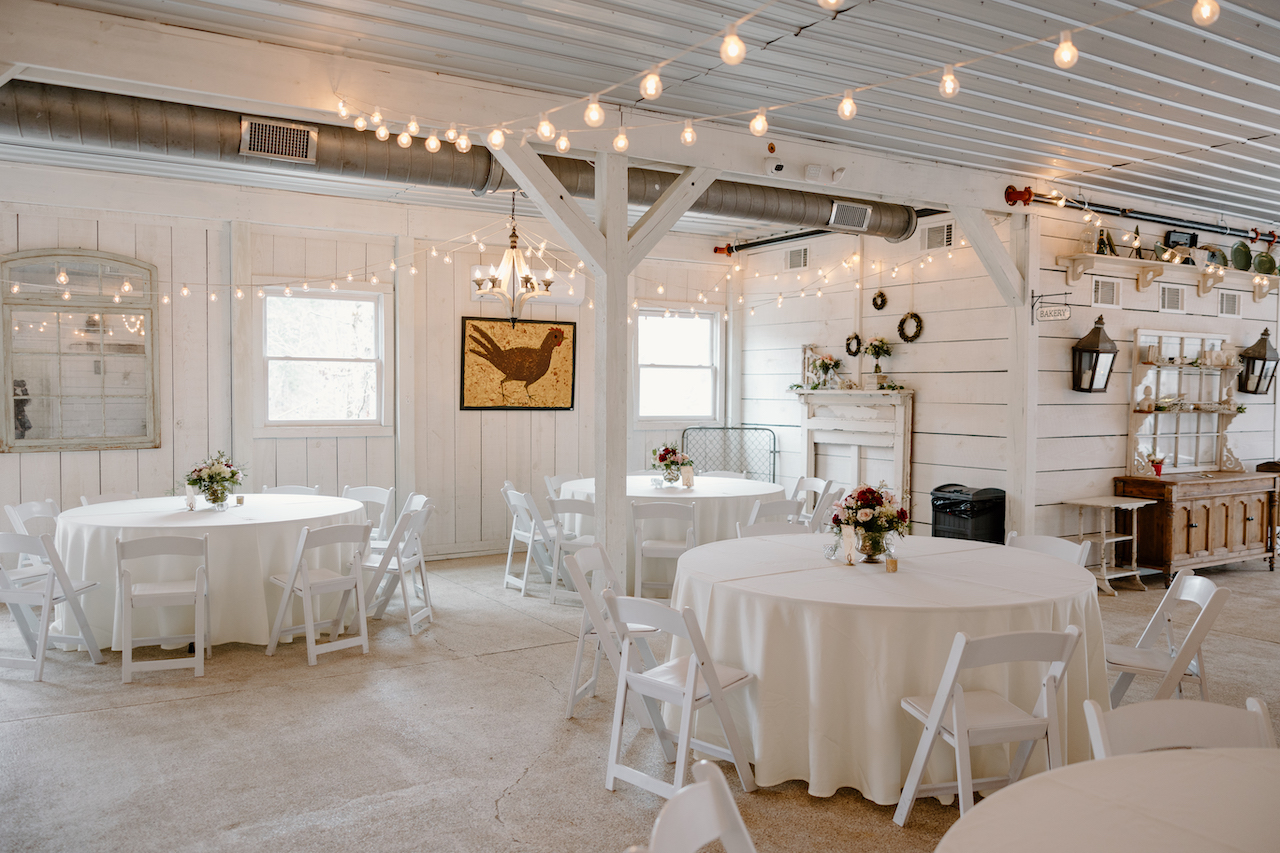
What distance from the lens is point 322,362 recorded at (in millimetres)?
8305

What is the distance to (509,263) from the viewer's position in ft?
22.3

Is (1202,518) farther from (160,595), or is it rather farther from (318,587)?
(160,595)

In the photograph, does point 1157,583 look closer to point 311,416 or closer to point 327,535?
point 327,535

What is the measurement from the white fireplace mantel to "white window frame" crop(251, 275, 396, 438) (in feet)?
14.2

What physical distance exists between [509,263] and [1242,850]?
19.5 feet

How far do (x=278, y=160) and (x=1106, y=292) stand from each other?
715cm

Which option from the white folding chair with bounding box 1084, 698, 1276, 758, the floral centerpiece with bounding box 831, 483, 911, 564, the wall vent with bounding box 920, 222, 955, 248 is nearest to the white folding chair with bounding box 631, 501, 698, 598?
the floral centerpiece with bounding box 831, 483, 911, 564

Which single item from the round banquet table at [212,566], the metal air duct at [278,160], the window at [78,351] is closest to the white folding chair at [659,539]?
the metal air duct at [278,160]

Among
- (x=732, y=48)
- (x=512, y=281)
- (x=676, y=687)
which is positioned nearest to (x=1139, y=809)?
(x=676, y=687)

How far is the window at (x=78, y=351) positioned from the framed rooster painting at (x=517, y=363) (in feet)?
9.36

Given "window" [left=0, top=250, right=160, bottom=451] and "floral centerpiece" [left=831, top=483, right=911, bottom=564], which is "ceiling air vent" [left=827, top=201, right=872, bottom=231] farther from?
"window" [left=0, top=250, right=160, bottom=451]

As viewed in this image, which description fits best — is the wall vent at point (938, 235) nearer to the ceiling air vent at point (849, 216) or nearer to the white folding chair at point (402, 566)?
the ceiling air vent at point (849, 216)

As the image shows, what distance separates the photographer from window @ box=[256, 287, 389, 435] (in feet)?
26.6

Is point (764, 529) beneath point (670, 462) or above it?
beneath
